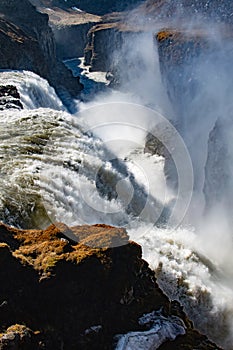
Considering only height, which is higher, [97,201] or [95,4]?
[95,4]

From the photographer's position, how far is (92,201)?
51.2 feet

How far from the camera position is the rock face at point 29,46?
3775cm

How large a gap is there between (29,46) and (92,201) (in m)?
29.5

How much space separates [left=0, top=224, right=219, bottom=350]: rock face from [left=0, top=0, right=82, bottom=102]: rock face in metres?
29.8

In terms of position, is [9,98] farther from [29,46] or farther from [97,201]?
[29,46]

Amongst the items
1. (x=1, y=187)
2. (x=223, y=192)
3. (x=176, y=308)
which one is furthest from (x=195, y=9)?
(x=176, y=308)

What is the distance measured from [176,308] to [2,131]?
12551mm

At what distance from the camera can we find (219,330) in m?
11.9

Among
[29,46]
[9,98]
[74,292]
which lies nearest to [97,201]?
[74,292]

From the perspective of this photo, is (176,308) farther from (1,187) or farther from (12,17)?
(12,17)

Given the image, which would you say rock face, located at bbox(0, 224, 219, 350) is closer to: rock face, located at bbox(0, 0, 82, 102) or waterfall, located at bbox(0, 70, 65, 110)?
waterfall, located at bbox(0, 70, 65, 110)

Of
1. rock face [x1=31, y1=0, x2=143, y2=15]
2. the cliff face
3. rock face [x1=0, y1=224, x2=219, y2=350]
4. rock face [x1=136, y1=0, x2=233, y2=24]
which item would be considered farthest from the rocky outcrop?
rock face [x1=31, y1=0, x2=143, y2=15]

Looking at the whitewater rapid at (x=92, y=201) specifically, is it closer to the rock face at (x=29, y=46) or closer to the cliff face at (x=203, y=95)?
the cliff face at (x=203, y=95)

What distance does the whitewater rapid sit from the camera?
12.2m
